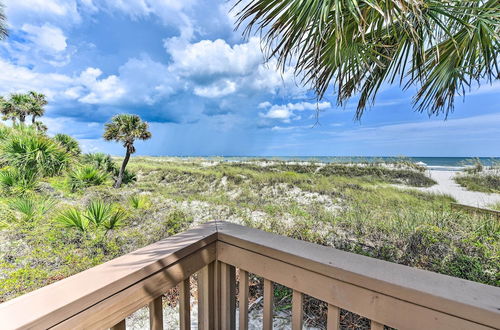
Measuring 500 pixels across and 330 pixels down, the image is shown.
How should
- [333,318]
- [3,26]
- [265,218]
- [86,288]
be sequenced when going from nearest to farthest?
[86,288]
[333,318]
[265,218]
[3,26]

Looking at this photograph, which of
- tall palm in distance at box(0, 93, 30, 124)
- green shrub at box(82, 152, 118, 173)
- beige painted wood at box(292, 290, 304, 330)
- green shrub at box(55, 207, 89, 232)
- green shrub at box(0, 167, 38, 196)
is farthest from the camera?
tall palm in distance at box(0, 93, 30, 124)

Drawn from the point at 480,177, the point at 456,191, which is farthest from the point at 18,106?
the point at 480,177

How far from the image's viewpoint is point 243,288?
2.43ft

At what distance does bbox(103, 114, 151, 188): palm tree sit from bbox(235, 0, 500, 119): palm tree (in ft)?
11.5

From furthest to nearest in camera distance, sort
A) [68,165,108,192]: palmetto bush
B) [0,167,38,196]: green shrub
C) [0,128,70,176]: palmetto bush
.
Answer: [68,165,108,192]: palmetto bush < [0,128,70,176]: palmetto bush < [0,167,38,196]: green shrub

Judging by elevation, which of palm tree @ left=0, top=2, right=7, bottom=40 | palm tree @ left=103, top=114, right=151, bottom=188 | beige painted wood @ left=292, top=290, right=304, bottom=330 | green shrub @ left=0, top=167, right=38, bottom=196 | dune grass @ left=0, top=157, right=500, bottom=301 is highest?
palm tree @ left=0, top=2, right=7, bottom=40

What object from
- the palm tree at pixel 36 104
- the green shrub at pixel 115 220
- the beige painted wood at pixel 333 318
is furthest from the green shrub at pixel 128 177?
the beige painted wood at pixel 333 318

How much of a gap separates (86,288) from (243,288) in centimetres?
49

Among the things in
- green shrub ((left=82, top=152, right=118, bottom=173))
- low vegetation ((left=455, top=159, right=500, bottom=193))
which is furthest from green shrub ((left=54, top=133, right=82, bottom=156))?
low vegetation ((left=455, top=159, right=500, bottom=193))

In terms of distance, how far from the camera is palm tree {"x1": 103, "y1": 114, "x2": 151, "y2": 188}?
400 cm

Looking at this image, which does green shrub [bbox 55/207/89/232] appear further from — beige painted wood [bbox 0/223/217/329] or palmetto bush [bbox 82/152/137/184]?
beige painted wood [bbox 0/223/217/329]

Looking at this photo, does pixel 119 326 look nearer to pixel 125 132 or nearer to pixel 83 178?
pixel 83 178

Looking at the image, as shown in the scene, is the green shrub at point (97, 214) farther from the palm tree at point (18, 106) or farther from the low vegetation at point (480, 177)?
the low vegetation at point (480, 177)

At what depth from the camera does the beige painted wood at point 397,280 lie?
1.30 ft
